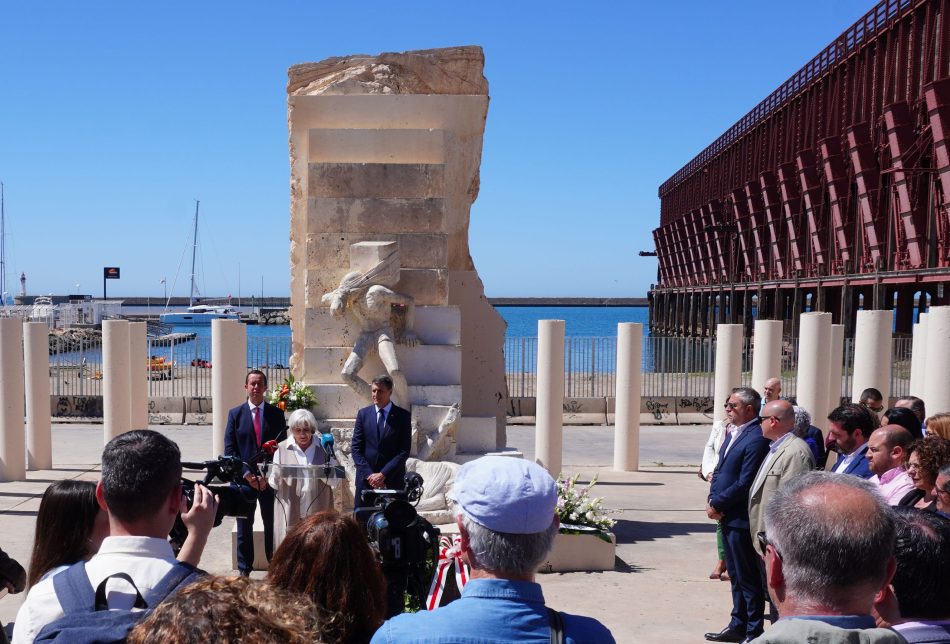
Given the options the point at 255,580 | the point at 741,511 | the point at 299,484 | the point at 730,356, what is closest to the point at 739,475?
the point at 741,511

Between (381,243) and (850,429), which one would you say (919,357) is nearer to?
(850,429)

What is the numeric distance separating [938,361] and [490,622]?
985 centimetres

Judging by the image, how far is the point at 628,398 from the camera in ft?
44.0

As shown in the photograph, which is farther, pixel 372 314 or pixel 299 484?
pixel 372 314

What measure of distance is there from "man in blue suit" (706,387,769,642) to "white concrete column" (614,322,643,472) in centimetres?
724

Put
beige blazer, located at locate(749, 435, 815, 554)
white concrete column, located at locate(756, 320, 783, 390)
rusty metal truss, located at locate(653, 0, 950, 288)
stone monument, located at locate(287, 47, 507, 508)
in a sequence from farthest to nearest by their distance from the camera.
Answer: rusty metal truss, located at locate(653, 0, 950, 288)
white concrete column, located at locate(756, 320, 783, 390)
stone monument, located at locate(287, 47, 507, 508)
beige blazer, located at locate(749, 435, 815, 554)

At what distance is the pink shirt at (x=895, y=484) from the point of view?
4504 mm

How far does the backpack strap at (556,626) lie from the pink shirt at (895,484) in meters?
2.90

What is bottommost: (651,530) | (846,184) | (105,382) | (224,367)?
(651,530)

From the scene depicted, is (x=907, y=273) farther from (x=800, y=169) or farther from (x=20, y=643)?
(x=20, y=643)

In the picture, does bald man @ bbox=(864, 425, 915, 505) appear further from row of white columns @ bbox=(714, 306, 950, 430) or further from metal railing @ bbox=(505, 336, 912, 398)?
metal railing @ bbox=(505, 336, 912, 398)

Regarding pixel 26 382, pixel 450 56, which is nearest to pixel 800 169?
pixel 450 56

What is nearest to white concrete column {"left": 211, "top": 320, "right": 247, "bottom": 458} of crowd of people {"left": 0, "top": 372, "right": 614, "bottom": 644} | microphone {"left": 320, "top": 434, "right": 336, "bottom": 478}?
microphone {"left": 320, "top": 434, "right": 336, "bottom": 478}

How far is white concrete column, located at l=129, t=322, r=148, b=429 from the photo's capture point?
40.4 feet
